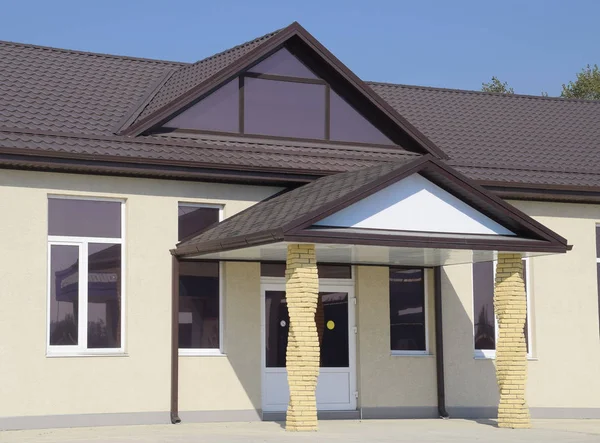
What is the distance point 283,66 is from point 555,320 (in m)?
6.87

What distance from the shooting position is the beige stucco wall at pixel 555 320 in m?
19.8

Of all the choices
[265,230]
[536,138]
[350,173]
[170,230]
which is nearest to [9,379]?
[170,230]

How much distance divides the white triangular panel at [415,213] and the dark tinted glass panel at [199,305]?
3.37m

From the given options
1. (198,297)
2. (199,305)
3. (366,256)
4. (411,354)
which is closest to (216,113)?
(198,297)

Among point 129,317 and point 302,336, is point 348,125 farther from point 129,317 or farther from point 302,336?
point 302,336

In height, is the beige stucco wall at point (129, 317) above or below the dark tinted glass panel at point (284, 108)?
below

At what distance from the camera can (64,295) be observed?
16812 mm

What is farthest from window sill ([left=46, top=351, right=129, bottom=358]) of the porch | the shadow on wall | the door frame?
the shadow on wall

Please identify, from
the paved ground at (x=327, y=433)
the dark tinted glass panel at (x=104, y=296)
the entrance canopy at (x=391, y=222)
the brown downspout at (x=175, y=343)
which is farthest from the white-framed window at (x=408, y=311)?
the dark tinted glass panel at (x=104, y=296)

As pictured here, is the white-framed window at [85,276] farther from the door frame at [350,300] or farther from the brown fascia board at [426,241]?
the brown fascia board at [426,241]

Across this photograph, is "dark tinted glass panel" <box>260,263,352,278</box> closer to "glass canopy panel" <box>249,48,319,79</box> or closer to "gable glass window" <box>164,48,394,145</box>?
"gable glass window" <box>164,48,394,145</box>

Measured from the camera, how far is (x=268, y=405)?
18.2m

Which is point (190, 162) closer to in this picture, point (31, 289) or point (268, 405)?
point (31, 289)

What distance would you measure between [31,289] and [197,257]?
8.84 feet
